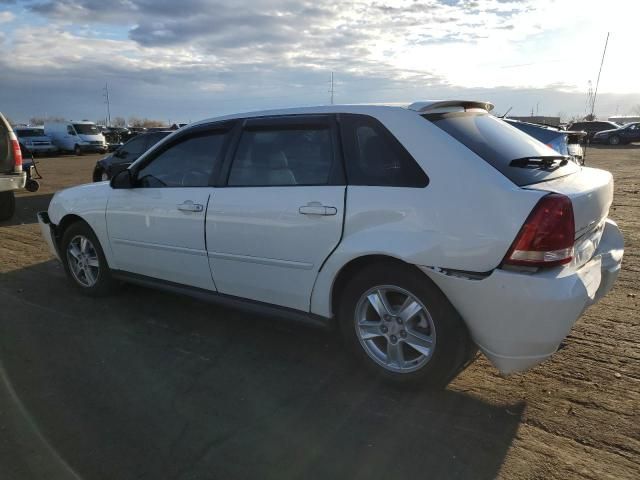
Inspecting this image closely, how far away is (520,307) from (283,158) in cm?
188

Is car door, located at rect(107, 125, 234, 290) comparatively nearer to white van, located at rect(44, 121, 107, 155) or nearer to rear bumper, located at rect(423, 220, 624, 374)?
rear bumper, located at rect(423, 220, 624, 374)

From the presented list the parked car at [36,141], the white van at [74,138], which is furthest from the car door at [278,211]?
the white van at [74,138]

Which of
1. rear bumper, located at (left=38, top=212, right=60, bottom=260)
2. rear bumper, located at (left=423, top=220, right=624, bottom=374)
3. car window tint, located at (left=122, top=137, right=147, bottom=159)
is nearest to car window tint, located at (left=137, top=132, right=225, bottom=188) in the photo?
rear bumper, located at (left=38, top=212, right=60, bottom=260)

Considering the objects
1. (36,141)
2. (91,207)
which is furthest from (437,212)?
(36,141)

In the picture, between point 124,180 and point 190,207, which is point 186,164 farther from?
point 124,180

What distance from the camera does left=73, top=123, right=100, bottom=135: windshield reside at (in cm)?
3291

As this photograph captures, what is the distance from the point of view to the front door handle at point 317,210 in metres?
3.36

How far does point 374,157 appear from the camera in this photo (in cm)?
335

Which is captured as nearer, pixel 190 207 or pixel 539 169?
pixel 539 169

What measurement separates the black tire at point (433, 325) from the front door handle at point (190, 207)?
1.40m

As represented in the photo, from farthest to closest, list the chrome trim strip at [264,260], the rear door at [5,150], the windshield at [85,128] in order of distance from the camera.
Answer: the windshield at [85,128] < the rear door at [5,150] < the chrome trim strip at [264,260]

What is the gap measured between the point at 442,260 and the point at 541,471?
1147 mm

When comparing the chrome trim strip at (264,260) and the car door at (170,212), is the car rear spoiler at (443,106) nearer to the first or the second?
the chrome trim strip at (264,260)

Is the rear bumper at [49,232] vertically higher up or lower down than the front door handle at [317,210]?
lower down
